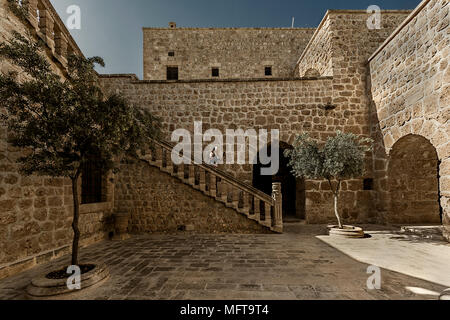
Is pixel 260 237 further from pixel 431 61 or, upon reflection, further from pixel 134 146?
pixel 431 61

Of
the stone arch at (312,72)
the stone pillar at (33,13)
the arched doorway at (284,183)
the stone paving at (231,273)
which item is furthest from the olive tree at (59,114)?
the stone arch at (312,72)

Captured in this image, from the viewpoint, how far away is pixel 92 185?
6.35 m

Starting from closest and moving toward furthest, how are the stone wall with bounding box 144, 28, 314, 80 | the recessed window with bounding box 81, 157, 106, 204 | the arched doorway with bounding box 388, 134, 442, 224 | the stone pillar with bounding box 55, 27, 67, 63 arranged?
the stone pillar with bounding box 55, 27, 67, 63
the recessed window with bounding box 81, 157, 106, 204
the arched doorway with bounding box 388, 134, 442, 224
the stone wall with bounding box 144, 28, 314, 80

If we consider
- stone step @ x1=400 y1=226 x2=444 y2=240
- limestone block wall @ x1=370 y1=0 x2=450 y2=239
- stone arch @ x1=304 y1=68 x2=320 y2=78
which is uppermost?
stone arch @ x1=304 y1=68 x2=320 y2=78

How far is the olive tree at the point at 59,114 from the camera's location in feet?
10.0

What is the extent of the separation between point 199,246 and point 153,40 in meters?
13.4

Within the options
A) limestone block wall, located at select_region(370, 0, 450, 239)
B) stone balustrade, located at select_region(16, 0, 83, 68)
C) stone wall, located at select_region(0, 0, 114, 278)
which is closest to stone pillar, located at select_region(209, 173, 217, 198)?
stone wall, located at select_region(0, 0, 114, 278)

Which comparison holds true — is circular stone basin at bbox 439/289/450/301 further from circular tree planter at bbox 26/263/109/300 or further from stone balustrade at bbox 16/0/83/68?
stone balustrade at bbox 16/0/83/68

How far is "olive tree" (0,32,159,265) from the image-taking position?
10.0 ft

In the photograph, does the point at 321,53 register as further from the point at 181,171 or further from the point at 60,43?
the point at 60,43

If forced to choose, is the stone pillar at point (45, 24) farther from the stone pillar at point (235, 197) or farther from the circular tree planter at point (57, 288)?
the stone pillar at point (235, 197)

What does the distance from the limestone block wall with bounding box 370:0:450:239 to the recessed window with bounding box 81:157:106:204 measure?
9470 millimetres
